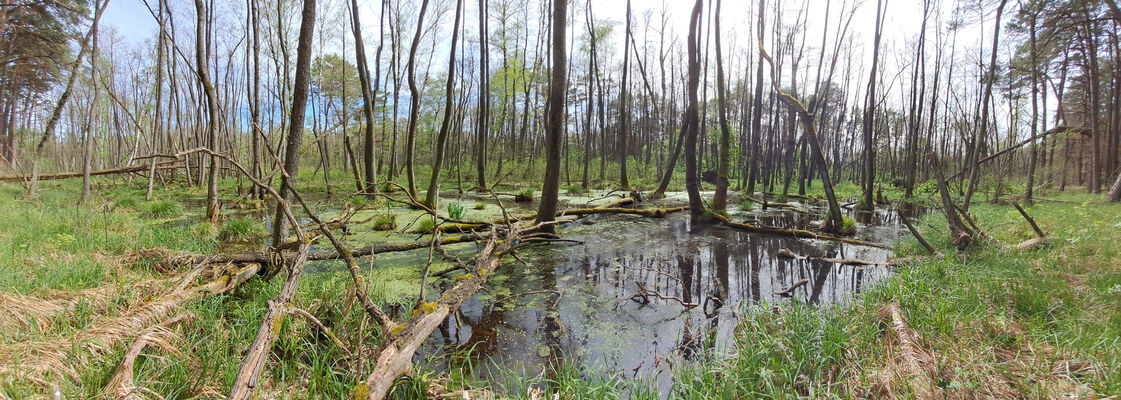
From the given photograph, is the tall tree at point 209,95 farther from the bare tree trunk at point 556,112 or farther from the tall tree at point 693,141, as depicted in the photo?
the tall tree at point 693,141

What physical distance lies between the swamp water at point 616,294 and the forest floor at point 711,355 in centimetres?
23

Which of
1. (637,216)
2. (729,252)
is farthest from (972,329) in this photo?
(637,216)

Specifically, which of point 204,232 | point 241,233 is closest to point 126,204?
point 204,232

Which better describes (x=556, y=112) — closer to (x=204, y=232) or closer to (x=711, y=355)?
(x=711, y=355)

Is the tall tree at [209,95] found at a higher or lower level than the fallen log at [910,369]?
higher

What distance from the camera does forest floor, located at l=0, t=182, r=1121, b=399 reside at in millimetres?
1890

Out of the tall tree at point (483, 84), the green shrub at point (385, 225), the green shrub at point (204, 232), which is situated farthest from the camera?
the tall tree at point (483, 84)

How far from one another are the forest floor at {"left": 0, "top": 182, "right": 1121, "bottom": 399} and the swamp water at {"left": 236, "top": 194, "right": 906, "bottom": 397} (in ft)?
0.74

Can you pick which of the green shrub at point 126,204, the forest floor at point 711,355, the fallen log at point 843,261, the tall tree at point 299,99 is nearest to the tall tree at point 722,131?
the fallen log at point 843,261

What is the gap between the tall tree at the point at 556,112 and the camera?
625 centimetres

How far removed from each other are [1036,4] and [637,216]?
10.1 meters

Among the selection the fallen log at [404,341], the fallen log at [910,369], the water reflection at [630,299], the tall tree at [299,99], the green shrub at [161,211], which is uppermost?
the tall tree at [299,99]

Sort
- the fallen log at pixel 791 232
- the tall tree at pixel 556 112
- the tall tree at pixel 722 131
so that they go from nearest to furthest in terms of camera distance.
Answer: the tall tree at pixel 556 112 < the fallen log at pixel 791 232 < the tall tree at pixel 722 131

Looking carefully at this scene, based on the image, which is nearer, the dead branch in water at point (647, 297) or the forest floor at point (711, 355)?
the forest floor at point (711, 355)
